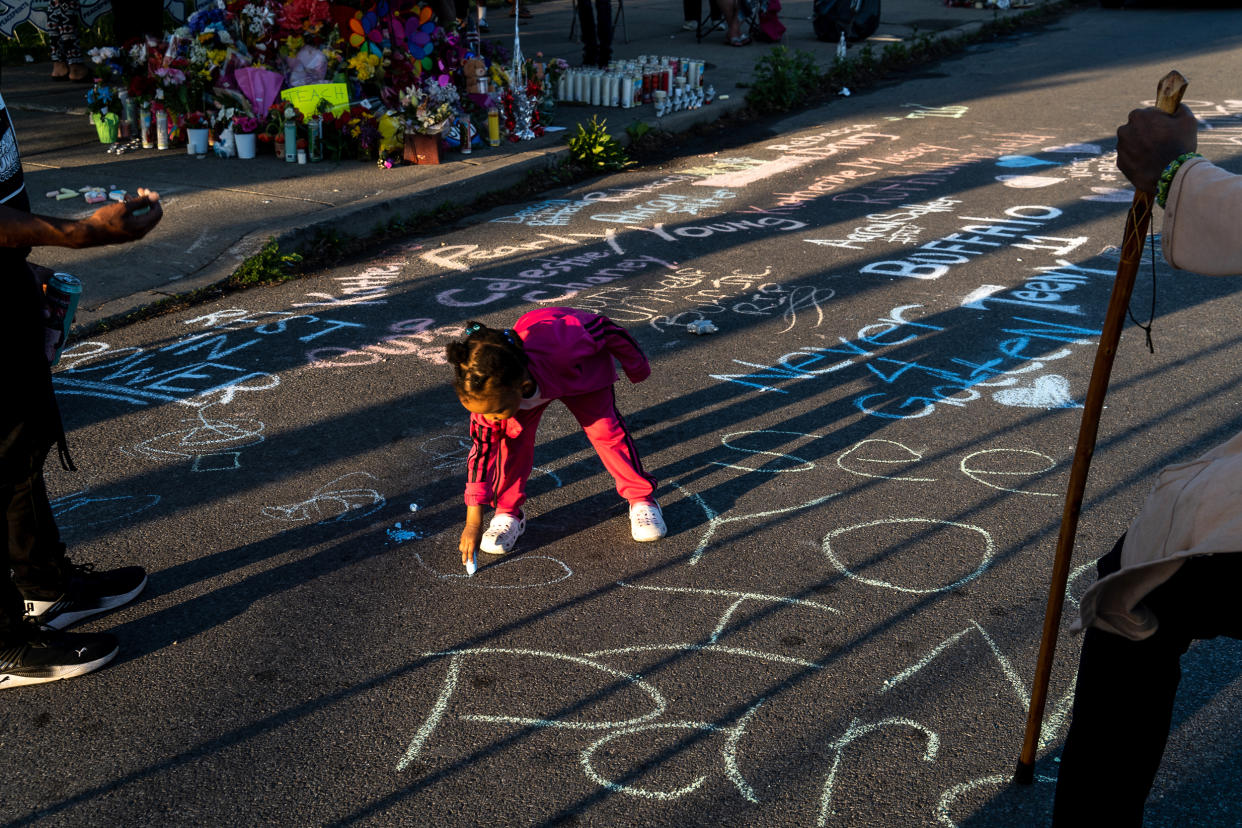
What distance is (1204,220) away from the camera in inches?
77.0

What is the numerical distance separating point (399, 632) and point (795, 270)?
3.76 metres

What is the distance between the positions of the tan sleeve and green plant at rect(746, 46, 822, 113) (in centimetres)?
893

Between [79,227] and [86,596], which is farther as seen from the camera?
[86,596]

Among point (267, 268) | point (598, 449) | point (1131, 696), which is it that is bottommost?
point (598, 449)

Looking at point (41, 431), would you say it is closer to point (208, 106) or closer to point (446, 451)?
point (446, 451)

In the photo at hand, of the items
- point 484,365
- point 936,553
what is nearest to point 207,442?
point 484,365

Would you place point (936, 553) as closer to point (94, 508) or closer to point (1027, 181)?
point (94, 508)

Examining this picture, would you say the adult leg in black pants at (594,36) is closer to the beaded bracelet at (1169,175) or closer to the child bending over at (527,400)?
the child bending over at (527,400)

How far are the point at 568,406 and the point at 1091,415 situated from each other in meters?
1.76

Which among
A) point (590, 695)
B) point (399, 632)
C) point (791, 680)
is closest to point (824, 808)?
point (791, 680)

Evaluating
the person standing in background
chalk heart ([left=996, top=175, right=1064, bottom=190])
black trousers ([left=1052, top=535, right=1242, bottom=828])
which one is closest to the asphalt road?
black trousers ([left=1052, top=535, right=1242, bottom=828])

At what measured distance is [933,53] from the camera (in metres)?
13.5

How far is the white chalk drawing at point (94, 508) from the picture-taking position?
3732mm

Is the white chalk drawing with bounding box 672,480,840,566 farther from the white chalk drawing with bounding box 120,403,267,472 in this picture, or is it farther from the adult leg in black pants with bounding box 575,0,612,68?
the adult leg in black pants with bounding box 575,0,612,68
